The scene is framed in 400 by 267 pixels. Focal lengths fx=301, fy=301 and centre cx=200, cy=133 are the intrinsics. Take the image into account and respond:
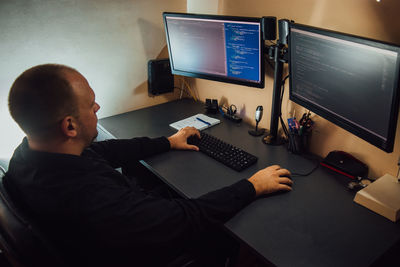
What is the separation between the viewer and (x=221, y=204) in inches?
41.9

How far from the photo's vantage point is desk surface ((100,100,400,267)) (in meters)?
0.94

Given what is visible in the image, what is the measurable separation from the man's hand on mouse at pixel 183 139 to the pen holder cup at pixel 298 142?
18.3 inches

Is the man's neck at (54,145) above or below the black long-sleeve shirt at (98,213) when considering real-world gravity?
above

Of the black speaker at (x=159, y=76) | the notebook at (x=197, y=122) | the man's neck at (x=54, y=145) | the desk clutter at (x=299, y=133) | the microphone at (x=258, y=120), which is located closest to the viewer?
the man's neck at (x=54, y=145)

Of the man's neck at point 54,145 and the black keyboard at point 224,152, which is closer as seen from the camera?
the man's neck at point 54,145

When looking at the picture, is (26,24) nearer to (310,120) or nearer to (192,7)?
(192,7)

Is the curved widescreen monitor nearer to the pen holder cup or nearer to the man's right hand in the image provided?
the pen holder cup

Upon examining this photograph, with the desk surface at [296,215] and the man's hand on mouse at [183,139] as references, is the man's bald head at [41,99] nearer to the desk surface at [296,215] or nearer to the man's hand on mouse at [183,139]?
the desk surface at [296,215]

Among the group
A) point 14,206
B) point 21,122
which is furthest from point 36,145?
point 14,206

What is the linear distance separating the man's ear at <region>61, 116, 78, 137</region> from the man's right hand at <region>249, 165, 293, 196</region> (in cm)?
68

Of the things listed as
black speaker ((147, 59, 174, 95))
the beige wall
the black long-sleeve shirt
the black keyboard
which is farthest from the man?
black speaker ((147, 59, 174, 95))

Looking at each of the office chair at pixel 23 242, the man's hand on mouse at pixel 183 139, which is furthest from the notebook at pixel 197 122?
the office chair at pixel 23 242

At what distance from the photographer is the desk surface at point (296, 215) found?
936 mm

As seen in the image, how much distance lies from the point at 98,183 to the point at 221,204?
42 cm
